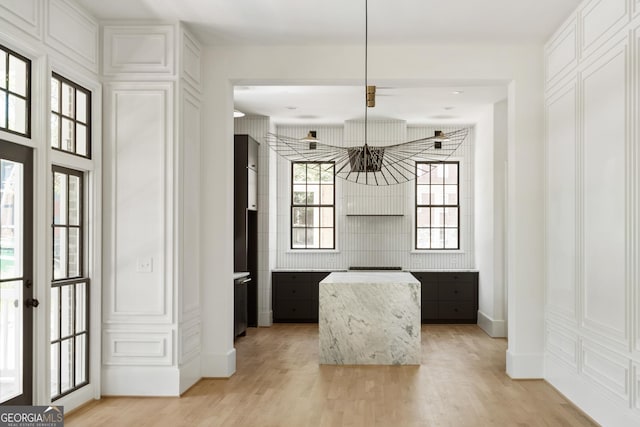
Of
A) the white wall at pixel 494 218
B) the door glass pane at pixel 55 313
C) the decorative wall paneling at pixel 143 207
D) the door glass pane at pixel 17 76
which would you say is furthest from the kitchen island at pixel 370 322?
the door glass pane at pixel 17 76

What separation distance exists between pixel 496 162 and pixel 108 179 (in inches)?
203

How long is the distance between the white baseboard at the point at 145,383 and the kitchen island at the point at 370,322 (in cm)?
178

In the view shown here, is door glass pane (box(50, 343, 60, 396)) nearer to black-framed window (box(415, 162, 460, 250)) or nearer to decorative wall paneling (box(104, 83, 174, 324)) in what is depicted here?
decorative wall paneling (box(104, 83, 174, 324))

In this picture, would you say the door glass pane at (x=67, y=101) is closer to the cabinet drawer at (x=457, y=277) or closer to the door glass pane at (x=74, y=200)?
the door glass pane at (x=74, y=200)

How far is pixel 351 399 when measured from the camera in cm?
495

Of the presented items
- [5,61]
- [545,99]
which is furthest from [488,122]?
[5,61]

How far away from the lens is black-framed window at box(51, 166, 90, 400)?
14.6 feet

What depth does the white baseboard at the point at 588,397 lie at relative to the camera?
3.90 m

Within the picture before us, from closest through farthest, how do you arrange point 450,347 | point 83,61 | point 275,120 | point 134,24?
point 83,61 < point 134,24 < point 450,347 < point 275,120

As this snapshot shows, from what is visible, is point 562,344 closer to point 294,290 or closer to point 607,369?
point 607,369

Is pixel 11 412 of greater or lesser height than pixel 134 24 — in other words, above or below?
below

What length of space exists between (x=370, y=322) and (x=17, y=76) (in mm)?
3953

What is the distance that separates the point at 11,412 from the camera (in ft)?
12.3

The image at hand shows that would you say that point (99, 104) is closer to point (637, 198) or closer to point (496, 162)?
point (637, 198)
